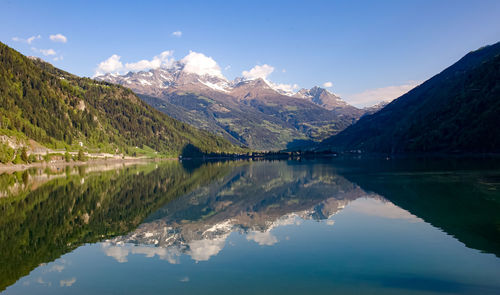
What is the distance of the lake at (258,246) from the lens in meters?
20.9

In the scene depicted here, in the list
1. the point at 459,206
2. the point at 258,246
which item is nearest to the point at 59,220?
the point at 258,246

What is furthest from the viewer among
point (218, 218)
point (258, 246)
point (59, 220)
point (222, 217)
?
point (222, 217)

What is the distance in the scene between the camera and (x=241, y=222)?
4112 centimetres

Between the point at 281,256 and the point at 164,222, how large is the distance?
19.7 m

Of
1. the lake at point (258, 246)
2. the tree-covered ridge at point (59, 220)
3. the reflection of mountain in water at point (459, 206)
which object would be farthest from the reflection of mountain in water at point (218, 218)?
the reflection of mountain in water at point (459, 206)

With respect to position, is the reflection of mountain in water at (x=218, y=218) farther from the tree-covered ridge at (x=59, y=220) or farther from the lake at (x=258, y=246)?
the tree-covered ridge at (x=59, y=220)

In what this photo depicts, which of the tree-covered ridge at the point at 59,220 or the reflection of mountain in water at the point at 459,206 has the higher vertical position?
the reflection of mountain in water at the point at 459,206

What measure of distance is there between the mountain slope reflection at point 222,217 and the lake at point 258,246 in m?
0.16

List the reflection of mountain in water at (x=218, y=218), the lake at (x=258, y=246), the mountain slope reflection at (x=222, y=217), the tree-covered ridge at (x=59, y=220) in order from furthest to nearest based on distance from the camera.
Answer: the reflection of mountain in water at (x=218, y=218)
the mountain slope reflection at (x=222, y=217)
the tree-covered ridge at (x=59, y=220)
the lake at (x=258, y=246)

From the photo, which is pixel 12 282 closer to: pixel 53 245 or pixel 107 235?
pixel 53 245

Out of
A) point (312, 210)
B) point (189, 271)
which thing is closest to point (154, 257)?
point (189, 271)

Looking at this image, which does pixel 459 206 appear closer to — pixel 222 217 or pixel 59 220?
→ pixel 222 217

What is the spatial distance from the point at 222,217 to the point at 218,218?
818mm

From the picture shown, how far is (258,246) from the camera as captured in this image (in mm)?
29766
